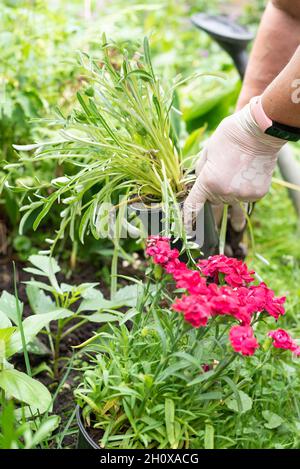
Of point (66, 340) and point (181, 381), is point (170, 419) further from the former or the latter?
point (66, 340)

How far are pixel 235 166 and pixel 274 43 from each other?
1.56ft

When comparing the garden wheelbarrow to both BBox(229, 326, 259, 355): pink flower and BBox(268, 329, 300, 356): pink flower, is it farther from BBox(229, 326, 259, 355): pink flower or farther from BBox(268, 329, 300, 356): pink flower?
BBox(229, 326, 259, 355): pink flower

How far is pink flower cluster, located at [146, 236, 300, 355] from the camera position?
112 cm

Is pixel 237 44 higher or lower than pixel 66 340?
higher

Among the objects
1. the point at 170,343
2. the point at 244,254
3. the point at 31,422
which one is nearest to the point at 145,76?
the point at 170,343

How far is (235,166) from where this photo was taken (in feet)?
5.27

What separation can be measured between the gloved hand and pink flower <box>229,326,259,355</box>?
52cm

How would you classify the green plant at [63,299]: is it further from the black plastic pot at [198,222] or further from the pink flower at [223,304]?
the pink flower at [223,304]

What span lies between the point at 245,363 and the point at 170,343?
31 cm

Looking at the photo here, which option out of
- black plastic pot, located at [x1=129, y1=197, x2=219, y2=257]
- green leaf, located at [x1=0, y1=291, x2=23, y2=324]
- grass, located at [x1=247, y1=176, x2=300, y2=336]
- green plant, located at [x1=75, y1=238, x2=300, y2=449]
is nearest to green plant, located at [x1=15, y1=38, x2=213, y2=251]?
black plastic pot, located at [x1=129, y1=197, x2=219, y2=257]

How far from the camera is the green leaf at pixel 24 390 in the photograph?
1.32m

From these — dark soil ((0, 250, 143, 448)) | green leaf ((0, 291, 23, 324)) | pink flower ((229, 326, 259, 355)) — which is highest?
pink flower ((229, 326, 259, 355))

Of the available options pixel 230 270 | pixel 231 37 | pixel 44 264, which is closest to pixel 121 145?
pixel 44 264
